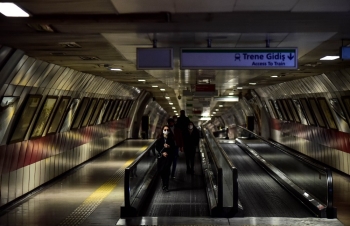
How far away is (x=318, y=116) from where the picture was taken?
63.8ft

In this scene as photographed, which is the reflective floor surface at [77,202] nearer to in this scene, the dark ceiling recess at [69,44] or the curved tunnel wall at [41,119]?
the curved tunnel wall at [41,119]

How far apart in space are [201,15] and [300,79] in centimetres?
1239

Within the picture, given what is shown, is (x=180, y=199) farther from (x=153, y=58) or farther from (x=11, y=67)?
(x=11, y=67)

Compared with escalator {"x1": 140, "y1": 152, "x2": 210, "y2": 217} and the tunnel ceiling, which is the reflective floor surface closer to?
escalator {"x1": 140, "y1": 152, "x2": 210, "y2": 217}

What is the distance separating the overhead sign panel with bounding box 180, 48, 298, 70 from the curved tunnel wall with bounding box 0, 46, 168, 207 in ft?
11.2

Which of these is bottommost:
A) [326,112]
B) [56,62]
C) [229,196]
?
[229,196]

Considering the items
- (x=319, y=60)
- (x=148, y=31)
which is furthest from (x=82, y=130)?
(x=148, y=31)

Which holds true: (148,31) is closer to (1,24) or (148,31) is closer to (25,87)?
(1,24)

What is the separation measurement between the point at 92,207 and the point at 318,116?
1067 cm

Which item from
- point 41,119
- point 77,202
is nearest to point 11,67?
point 41,119

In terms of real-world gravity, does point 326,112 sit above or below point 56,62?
below

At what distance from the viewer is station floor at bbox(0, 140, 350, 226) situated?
32.6ft

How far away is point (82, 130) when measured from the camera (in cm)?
1944

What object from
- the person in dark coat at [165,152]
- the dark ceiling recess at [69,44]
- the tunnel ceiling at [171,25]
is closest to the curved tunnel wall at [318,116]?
the tunnel ceiling at [171,25]
